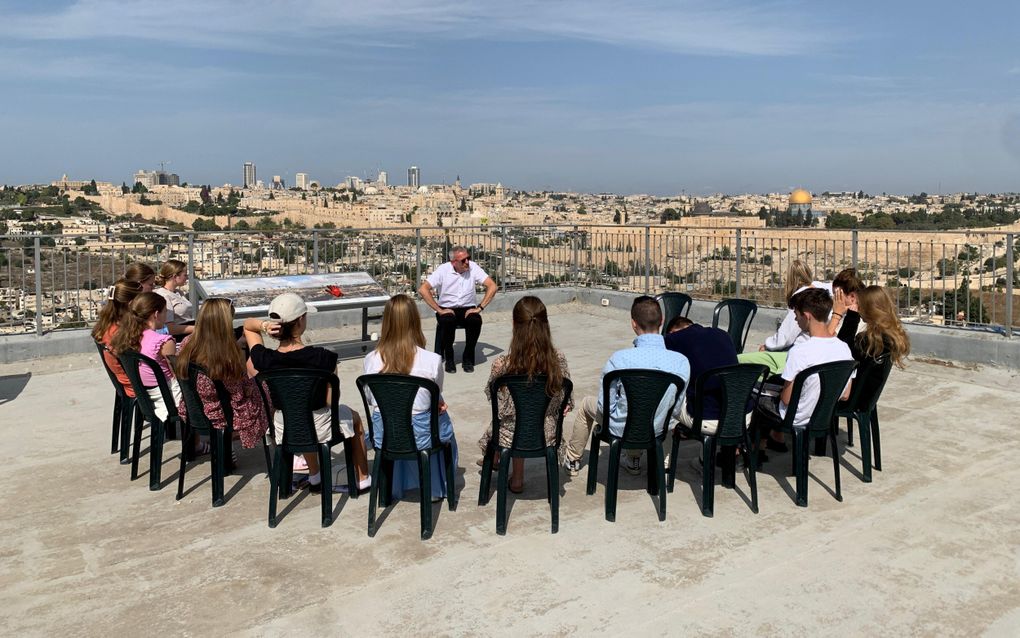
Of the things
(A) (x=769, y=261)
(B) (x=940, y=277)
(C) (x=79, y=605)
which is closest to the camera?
(C) (x=79, y=605)

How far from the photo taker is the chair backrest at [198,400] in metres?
4.91

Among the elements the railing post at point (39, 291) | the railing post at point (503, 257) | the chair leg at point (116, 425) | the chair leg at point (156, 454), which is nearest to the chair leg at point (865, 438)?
the chair leg at point (156, 454)

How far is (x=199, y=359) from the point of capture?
4.91 metres

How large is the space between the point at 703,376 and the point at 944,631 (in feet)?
5.65

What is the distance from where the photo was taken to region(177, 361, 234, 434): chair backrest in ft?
16.1

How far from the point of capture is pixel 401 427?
178 inches

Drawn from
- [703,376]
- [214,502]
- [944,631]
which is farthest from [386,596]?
[944,631]

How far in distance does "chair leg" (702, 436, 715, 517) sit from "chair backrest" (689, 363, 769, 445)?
0.08 meters

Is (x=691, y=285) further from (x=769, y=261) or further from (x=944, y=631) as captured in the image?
(x=944, y=631)

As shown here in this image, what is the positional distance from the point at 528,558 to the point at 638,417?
100 centimetres

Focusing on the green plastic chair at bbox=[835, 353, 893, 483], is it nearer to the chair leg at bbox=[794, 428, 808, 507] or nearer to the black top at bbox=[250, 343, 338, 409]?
the chair leg at bbox=[794, 428, 808, 507]

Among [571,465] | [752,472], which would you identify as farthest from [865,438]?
[571,465]

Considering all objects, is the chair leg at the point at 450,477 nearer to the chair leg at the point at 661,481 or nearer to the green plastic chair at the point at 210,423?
the green plastic chair at the point at 210,423

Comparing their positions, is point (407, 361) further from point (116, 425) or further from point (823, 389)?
point (116, 425)
